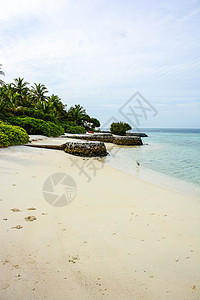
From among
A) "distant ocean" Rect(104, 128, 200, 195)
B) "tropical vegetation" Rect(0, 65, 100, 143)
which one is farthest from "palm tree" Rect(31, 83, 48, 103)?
"distant ocean" Rect(104, 128, 200, 195)

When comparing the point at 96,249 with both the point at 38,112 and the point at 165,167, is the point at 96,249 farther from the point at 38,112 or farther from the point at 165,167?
the point at 38,112

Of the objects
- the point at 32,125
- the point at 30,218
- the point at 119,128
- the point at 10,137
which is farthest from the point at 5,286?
the point at 119,128

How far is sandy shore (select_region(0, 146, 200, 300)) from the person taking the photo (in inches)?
75.4

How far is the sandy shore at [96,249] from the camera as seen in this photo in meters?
1.92

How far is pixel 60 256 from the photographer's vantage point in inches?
92.3

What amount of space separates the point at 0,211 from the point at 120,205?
2472 millimetres

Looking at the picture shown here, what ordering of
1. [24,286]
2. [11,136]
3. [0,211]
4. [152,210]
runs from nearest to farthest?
[24,286], [0,211], [152,210], [11,136]

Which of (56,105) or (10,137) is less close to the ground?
(56,105)

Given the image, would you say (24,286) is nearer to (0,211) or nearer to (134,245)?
(134,245)

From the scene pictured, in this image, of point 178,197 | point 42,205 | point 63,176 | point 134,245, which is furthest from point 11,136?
point 134,245

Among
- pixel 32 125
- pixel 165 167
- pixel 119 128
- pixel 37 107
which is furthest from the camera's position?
pixel 119 128

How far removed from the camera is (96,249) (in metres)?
2.56

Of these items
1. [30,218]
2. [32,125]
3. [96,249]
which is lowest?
[96,249]

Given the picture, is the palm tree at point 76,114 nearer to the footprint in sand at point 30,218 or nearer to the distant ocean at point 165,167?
the distant ocean at point 165,167
